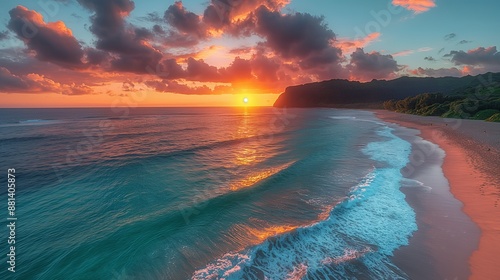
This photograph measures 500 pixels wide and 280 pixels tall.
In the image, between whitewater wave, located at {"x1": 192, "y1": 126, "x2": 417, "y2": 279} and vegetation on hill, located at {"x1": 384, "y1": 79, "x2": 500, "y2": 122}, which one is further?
vegetation on hill, located at {"x1": 384, "y1": 79, "x2": 500, "y2": 122}

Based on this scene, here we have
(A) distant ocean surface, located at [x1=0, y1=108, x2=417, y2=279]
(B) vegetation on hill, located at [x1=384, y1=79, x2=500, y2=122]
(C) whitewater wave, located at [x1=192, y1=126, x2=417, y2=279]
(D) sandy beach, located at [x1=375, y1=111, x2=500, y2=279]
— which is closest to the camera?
(C) whitewater wave, located at [x1=192, y1=126, x2=417, y2=279]

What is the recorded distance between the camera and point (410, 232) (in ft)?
32.3

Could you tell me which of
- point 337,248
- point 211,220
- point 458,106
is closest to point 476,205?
point 337,248

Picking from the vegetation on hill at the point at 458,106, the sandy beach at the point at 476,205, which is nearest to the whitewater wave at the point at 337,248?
the sandy beach at the point at 476,205

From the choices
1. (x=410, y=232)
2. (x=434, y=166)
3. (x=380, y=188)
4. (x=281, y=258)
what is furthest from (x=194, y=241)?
(x=434, y=166)

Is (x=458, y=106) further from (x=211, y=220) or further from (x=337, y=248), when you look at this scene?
(x=211, y=220)

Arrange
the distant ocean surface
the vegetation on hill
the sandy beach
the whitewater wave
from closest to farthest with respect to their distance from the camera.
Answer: the whitewater wave, the sandy beach, the distant ocean surface, the vegetation on hill

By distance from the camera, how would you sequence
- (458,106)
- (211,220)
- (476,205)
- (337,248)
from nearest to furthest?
(337,248) < (211,220) < (476,205) < (458,106)

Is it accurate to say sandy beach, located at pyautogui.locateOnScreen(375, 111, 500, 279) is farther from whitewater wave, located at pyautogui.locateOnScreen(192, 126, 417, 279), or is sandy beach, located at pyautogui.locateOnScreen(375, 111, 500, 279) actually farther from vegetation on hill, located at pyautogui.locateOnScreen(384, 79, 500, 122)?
vegetation on hill, located at pyautogui.locateOnScreen(384, 79, 500, 122)

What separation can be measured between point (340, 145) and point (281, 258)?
26974 millimetres

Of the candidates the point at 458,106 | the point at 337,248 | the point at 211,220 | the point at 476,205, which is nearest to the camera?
the point at 337,248

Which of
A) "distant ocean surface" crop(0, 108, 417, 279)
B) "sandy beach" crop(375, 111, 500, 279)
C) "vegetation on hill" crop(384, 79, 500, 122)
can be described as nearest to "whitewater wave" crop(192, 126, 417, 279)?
"distant ocean surface" crop(0, 108, 417, 279)

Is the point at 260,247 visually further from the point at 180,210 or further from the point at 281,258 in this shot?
the point at 180,210

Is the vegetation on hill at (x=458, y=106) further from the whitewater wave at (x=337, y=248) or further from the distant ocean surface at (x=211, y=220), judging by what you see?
the whitewater wave at (x=337, y=248)
